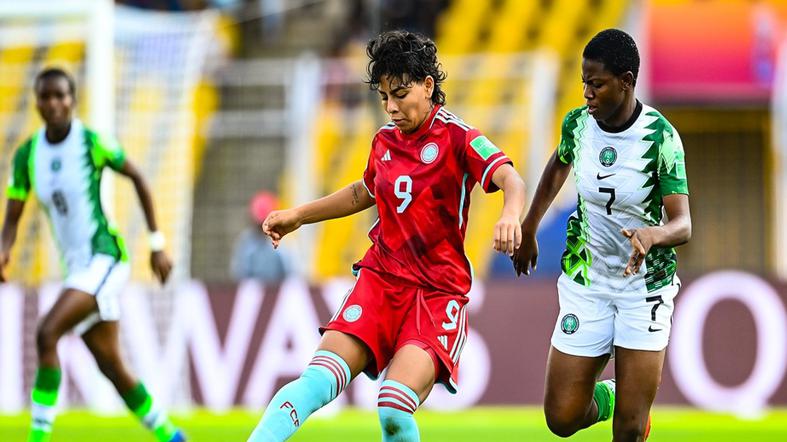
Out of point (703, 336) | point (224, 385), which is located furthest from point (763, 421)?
point (224, 385)

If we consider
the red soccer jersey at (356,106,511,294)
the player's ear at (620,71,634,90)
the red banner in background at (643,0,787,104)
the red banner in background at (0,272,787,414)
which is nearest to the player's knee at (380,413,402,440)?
the red soccer jersey at (356,106,511,294)

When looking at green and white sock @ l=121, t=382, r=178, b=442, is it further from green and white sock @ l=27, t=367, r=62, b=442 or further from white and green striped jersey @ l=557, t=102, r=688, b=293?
white and green striped jersey @ l=557, t=102, r=688, b=293

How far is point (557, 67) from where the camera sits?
18.2 meters

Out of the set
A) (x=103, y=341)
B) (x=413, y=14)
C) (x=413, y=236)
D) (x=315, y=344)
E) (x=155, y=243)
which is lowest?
(x=315, y=344)

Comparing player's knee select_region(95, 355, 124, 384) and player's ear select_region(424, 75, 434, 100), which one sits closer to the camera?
player's ear select_region(424, 75, 434, 100)

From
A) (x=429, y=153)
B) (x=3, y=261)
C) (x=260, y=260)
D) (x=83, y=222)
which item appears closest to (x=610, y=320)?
(x=429, y=153)

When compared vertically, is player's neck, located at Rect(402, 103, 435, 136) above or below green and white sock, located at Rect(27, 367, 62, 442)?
above

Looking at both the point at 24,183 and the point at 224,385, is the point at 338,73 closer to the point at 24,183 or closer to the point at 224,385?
the point at 224,385

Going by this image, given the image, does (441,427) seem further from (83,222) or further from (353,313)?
(353,313)

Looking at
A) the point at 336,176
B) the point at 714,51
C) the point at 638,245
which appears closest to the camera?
the point at 638,245

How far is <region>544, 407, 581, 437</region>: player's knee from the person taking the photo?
6348mm

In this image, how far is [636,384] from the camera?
610 centimetres

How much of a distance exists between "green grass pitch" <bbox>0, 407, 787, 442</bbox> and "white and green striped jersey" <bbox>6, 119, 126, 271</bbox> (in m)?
1.86

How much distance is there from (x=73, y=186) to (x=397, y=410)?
11.7 feet
